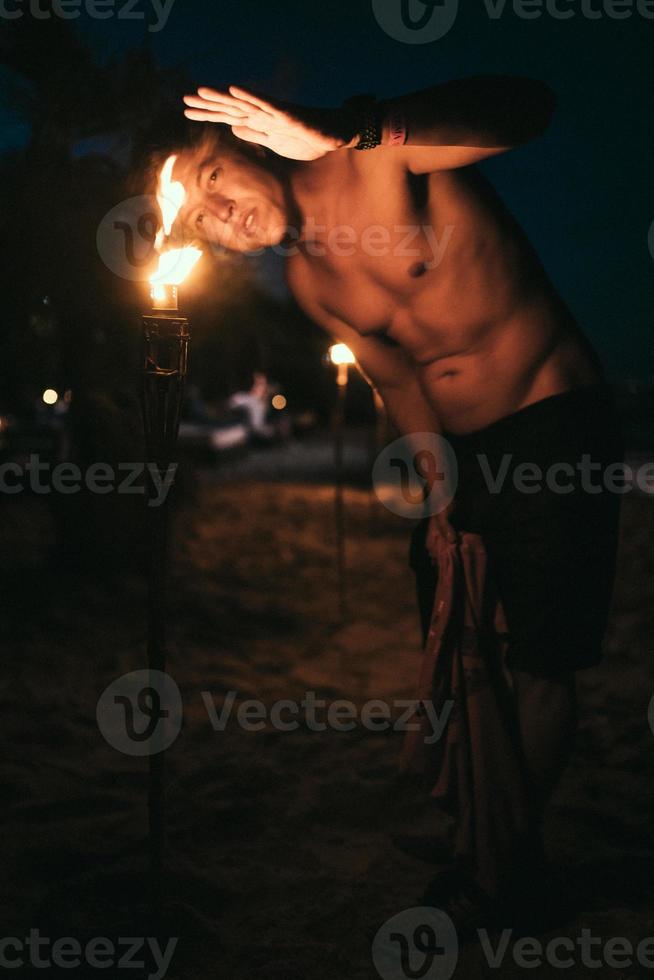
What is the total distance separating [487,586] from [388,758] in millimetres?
1387

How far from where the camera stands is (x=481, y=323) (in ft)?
→ 6.93

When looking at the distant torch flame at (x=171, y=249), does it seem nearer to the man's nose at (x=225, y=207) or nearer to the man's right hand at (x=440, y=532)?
the man's nose at (x=225, y=207)

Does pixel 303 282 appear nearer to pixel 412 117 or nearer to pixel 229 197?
pixel 229 197

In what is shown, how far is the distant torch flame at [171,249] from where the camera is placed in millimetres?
1900

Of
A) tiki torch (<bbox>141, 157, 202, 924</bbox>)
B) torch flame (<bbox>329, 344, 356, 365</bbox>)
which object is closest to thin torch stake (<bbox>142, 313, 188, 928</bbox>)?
tiki torch (<bbox>141, 157, 202, 924</bbox>)

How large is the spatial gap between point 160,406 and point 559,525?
3.66 feet

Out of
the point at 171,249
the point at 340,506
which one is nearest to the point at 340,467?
the point at 340,506

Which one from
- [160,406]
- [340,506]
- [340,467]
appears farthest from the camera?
[340,467]

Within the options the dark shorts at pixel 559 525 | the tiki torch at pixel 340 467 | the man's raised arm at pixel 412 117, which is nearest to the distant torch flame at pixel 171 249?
the man's raised arm at pixel 412 117

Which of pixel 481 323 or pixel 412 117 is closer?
pixel 412 117

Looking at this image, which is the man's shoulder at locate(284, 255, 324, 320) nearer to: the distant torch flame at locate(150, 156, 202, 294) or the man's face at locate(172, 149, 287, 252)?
the man's face at locate(172, 149, 287, 252)

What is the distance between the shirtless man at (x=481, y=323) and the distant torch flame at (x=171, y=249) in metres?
0.09

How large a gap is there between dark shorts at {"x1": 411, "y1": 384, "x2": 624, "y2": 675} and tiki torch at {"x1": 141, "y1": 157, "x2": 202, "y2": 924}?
3.07 ft

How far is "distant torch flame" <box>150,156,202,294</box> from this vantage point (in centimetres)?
190
